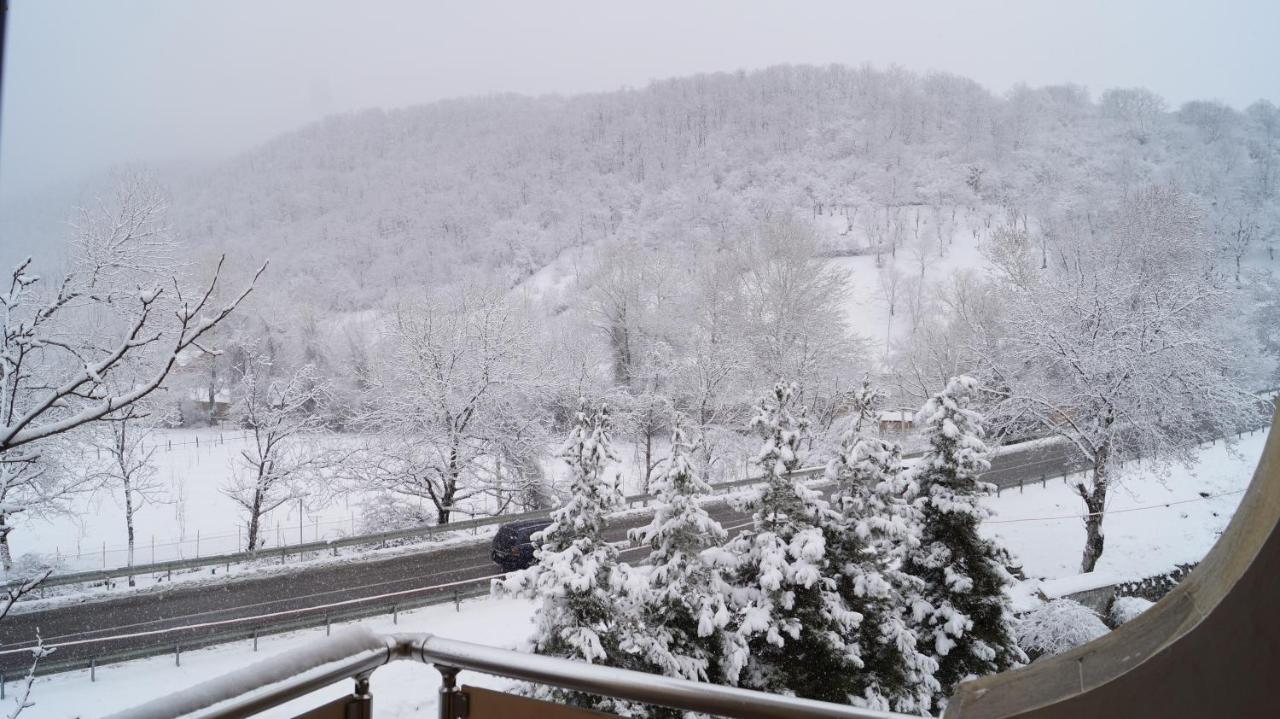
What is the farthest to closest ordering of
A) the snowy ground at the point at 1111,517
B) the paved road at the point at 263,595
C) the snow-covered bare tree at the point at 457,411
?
the snow-covered bare tree at the point at 457,411, the snowy ground at the point at 1111,517, the paved road at the point at 263,595

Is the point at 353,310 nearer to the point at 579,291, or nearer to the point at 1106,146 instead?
the point at 579,291

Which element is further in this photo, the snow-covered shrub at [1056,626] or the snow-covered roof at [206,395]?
the snow-covered roof at [206,395]

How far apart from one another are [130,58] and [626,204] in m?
8.94

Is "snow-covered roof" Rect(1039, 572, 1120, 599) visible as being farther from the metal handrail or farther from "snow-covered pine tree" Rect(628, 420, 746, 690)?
the metal handrail

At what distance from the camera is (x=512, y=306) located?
10.3m

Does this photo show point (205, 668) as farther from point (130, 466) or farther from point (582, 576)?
point (582, 576)

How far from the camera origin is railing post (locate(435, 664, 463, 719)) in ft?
2.64

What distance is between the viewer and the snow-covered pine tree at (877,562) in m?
3.28

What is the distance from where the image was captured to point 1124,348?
578 centimetres

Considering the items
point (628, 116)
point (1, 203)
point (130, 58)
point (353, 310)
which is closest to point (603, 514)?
point (1, 203)

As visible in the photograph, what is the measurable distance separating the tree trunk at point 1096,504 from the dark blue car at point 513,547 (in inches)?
185

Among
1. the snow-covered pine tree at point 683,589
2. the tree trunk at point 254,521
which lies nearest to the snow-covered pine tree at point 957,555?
the snow-covered pine tree at point 683,589

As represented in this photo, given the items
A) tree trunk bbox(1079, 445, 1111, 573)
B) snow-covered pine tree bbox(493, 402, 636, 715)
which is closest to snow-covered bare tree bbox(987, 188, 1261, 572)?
tree trunk bbox(1079, 445, 1111, 573)

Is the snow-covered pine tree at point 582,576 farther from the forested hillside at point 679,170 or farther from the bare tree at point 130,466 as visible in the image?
the forested hillside at point 679,170
